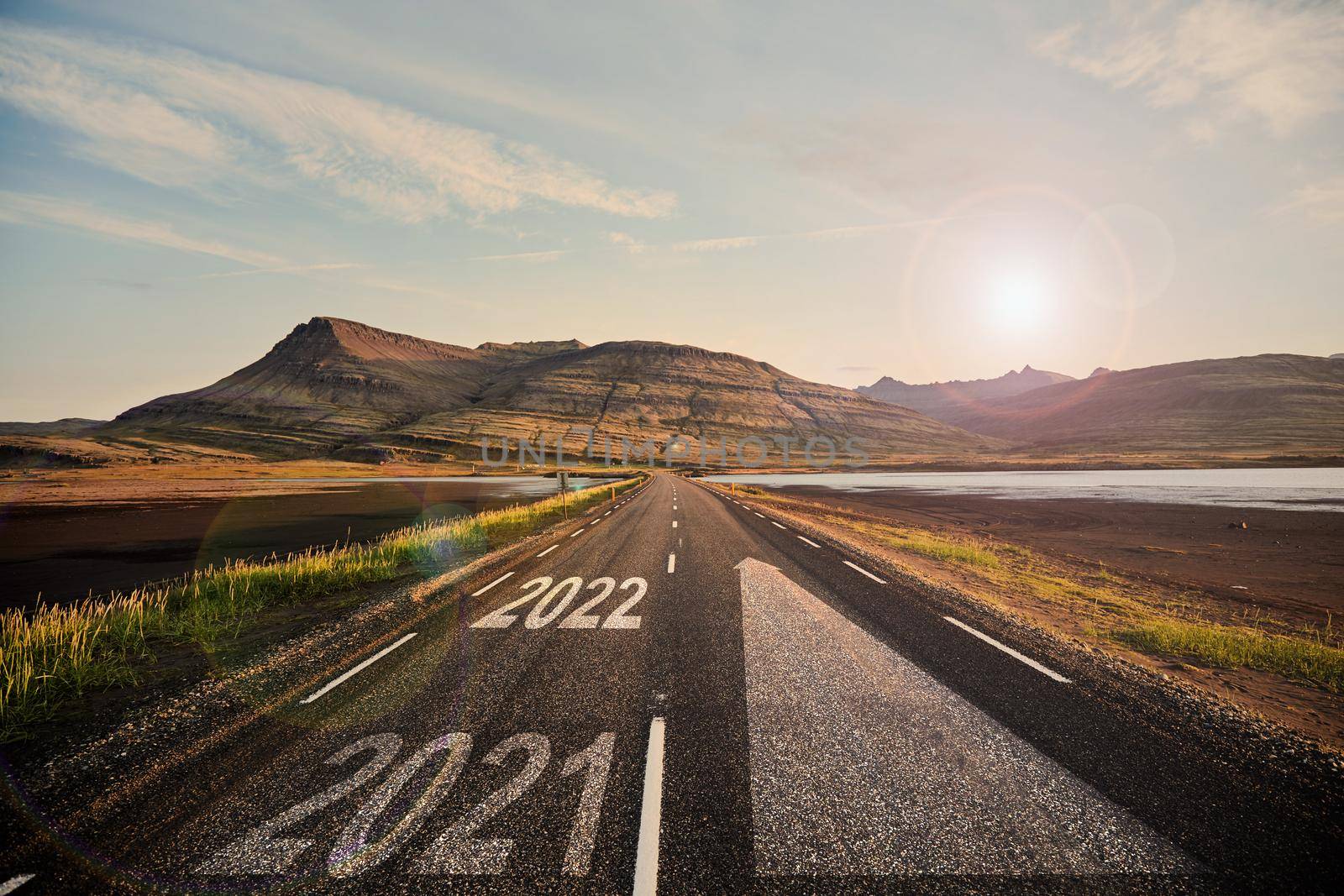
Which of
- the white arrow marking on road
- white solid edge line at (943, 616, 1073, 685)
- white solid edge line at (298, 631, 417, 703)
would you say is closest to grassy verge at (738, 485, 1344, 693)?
white solid edge line at (943, 616, 1073, 685)

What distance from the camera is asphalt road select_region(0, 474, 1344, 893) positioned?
3.24 m

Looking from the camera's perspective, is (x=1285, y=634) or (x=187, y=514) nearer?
(x=1285, y=634)

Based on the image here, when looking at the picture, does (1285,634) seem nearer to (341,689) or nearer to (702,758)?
(702,758)

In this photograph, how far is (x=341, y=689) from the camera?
6.11 metres

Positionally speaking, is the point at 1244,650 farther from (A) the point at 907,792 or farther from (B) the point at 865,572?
(A) the point at 907,792

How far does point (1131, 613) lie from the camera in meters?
10.5

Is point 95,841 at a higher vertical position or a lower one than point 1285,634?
higher

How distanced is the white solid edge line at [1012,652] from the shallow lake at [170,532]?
68.6ft

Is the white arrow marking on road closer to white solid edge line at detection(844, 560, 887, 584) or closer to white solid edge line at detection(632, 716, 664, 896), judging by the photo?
white solid edge line at detection(632, 716, 664, 896)

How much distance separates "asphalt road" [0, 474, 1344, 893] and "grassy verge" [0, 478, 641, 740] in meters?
3.14

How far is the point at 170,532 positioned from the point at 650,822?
110 feet

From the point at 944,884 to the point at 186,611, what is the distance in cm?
1267

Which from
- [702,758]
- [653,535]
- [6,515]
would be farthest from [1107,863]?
[6,515]

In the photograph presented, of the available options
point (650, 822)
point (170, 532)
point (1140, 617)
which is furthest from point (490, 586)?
point (170, 532)
